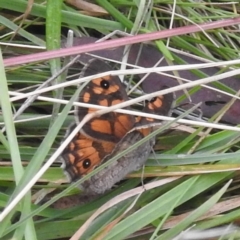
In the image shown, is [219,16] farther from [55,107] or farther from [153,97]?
[55,107]

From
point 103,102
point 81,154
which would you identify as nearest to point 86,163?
point 81,154

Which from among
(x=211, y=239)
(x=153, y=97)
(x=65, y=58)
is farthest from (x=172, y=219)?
(x=65, y=58)

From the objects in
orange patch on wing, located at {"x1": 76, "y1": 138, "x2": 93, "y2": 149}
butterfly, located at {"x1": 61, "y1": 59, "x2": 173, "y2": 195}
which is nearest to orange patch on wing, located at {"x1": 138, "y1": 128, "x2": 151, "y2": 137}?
butterfly, located at {"x1": 61, "y1": 59, "x2": 173, "y2": 195}

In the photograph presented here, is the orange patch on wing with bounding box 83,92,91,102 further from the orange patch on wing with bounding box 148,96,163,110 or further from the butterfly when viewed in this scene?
the orange patch on wing with bounding box 148,96,163,110

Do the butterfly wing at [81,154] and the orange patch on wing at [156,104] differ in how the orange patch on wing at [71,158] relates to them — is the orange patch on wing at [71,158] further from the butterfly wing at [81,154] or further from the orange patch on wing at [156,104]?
the orange patch on wing at [156,104]

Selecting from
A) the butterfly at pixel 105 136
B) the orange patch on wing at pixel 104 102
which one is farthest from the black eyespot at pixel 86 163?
the orange patch on wing at pixel 104 102

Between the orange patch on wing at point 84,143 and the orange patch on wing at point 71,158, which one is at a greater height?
the orange patch on wing at point 84,143

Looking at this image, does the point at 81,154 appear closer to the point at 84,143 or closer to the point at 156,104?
the point at 84,143

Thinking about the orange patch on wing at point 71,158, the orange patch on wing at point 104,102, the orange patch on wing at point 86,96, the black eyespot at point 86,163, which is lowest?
the black eyespot at point 86,163
